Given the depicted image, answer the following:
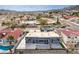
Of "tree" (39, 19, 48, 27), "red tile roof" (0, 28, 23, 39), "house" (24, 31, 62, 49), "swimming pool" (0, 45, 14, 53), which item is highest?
"tree" (39, 19, 48, 27)

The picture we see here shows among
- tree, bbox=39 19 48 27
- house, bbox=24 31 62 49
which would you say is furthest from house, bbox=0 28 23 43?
tree, bbox=39 19 48 27

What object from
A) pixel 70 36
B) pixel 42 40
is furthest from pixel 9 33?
pixel 70 36

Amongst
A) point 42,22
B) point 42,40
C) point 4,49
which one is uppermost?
point 42,22

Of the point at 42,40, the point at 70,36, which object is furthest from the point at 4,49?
the point at 70,36

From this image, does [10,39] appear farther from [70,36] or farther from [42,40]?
[70,36]

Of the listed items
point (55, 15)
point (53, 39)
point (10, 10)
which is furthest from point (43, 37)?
point (10, 10)

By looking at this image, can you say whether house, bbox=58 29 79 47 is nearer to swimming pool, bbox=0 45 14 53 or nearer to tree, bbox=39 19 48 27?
tree, bbox=39 19 48 27

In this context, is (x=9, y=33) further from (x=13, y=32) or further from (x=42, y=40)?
(x=42, y=40)

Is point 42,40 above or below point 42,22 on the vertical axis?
below

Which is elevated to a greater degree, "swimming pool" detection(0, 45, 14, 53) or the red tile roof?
the red tile roof
